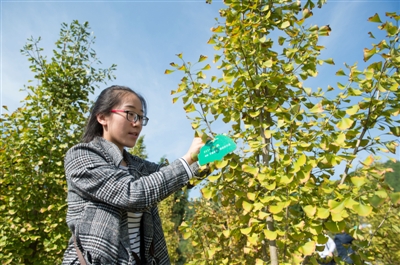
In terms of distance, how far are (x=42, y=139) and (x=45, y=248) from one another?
Answer: 1176 millimetres

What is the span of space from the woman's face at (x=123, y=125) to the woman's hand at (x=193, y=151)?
1.31 ft

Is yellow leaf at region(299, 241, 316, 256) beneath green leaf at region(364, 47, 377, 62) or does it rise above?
beneath

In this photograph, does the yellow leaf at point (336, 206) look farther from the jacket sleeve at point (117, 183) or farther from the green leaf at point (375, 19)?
the green leaf at point (375, 19)

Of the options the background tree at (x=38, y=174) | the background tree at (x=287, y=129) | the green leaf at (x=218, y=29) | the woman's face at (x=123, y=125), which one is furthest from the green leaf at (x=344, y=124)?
the background tree at (x=38, y=174)

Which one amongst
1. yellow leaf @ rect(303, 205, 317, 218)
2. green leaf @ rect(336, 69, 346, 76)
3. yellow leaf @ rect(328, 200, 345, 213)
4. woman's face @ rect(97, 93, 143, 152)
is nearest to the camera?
yellow leaf @ rect(328, 200, 345, 213)

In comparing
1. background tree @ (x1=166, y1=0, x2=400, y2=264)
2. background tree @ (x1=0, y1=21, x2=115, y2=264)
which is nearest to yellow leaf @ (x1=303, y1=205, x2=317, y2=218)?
background tree @ (x1=166, y1=0, x2=400, y2=264)

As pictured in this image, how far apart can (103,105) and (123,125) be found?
0.21 metres

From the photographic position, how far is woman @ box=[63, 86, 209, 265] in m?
1.31

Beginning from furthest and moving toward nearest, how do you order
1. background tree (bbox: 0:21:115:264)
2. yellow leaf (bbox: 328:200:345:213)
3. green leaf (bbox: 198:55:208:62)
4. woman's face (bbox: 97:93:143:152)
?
background tree (bbox: 0:21:115:264) < woman's face (bbox: 97:93:143:152) < green leaf (bbox: 198:55:208:62) < yellow leaf (bbox: 328:200:345:213)

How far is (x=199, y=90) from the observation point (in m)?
1.55

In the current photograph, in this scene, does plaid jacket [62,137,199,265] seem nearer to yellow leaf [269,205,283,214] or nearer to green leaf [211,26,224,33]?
yellow leaf [269,205,283,214]

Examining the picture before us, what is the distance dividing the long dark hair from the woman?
50 mm

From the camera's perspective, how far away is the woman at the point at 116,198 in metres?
1.31

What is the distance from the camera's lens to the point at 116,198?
1.32m
